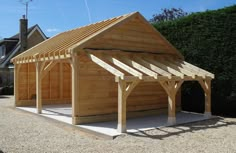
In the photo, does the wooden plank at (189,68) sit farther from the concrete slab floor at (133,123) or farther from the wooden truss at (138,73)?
the concrete slab floor at (133,123)

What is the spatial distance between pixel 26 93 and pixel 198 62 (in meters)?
8.10

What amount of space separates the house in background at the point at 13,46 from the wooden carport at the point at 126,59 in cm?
1448

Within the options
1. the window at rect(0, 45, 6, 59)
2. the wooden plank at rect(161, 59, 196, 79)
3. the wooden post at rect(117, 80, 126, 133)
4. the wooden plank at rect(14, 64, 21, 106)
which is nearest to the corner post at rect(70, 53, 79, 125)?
the wooden post at rect(117, 80, 126, 133)

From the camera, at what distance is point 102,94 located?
34.4ft

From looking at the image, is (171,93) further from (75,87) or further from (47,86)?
(47,86)

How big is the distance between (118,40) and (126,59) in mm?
870

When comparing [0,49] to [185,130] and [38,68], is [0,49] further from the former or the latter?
[185,130]

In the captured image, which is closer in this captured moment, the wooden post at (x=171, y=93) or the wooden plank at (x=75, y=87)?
the wooden post at (x=171, y=93)

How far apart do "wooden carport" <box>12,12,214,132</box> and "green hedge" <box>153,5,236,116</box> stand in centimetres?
79

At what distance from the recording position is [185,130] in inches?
351

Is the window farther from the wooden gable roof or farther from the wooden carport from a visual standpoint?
the wooden gable roof

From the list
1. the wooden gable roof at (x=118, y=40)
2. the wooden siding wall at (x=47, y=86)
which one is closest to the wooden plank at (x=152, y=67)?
the wooden gable roof at (x=118, y=40)

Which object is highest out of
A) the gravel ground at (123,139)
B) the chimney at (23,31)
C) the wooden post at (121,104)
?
the chimney at (23,31)

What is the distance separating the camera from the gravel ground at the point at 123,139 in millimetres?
6902
